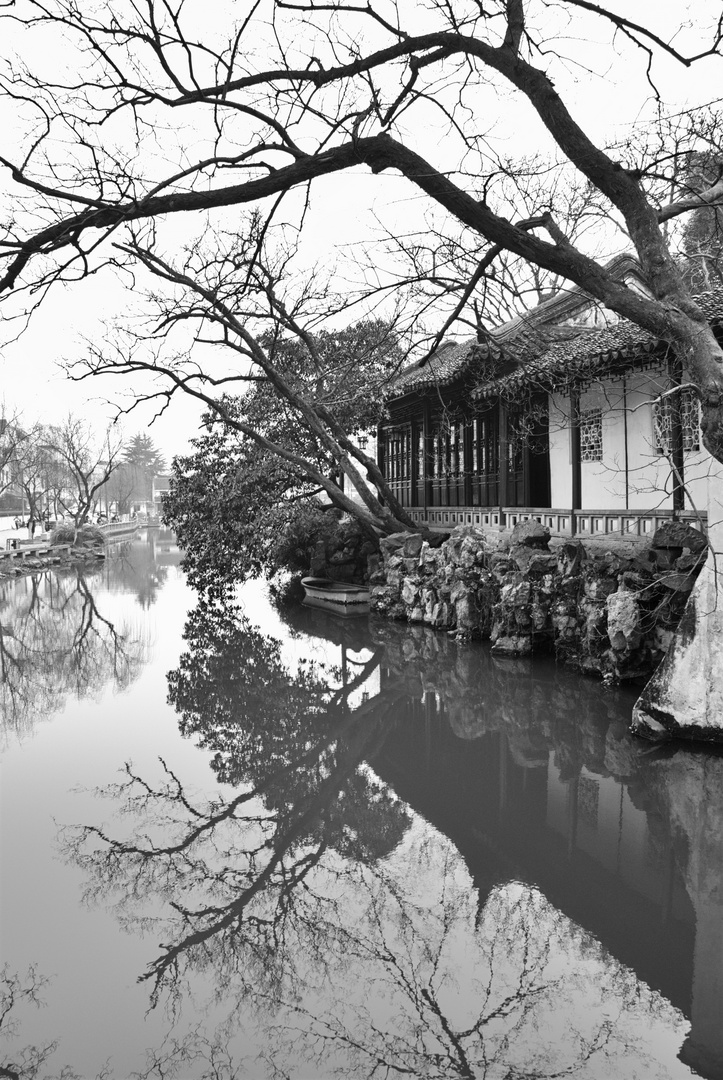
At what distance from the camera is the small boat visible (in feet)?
55.5

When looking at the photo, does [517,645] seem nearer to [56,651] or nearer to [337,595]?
[337,595]

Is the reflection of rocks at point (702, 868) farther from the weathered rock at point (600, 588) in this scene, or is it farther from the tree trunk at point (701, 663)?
the weathered rock at point (600, 588)

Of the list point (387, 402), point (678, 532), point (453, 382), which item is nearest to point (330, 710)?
point (678, 532)

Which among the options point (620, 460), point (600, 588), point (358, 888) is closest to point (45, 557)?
point (620, 460)

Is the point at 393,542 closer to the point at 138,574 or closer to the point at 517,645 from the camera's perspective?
the point at 517,645

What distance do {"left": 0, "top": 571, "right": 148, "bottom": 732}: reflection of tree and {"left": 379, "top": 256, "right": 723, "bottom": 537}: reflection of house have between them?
5928 millimetres

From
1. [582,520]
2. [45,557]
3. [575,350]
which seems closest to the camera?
[575,350]

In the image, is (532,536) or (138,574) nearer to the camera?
(532,536)

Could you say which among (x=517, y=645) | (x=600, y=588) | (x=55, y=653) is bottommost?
(x=55, y=653)

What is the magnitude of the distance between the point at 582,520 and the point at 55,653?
874cm

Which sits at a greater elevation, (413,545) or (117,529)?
(117,529)

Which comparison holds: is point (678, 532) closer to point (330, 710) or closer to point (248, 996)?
point (330, 710)

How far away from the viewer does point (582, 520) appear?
12453 millimetres

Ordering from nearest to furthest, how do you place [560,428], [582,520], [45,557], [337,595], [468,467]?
[582,520]
[560,428]
[337,595]
[468,467]
[45,557]
